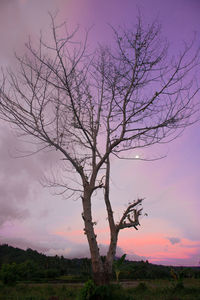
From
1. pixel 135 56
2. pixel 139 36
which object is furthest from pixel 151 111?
pixel 139 36

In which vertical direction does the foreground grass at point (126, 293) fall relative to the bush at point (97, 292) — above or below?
above

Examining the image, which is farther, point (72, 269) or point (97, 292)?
point (72, 269)

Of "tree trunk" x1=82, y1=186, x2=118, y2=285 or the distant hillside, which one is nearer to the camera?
"tree trunk" x1=82, y1=186, x2=118, y2=285

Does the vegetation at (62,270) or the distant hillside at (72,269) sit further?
the distant hillside at (72,269)

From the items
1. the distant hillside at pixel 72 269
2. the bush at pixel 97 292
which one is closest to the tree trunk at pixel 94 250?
the bush at pixel 97 292

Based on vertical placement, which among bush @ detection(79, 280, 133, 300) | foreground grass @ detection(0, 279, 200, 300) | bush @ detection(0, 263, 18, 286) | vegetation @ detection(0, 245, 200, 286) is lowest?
bush @ detection(79, 280, 133, 300)

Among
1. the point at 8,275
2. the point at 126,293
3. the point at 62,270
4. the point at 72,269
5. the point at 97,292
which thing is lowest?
the point at 97,292

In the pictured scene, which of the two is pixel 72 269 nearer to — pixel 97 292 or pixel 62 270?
pixel 62 270

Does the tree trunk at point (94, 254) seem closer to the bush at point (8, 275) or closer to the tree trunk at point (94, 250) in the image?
the tree trunk at point (94, 250)

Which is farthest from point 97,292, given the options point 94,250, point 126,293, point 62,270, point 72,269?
point 72,269

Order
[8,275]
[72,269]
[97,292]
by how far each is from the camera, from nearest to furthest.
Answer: [97,292], [8,275], [72,269]

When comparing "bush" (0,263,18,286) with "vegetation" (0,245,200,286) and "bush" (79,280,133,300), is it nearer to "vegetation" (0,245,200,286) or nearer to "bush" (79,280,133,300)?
"vegetation" (0,245,200,286)

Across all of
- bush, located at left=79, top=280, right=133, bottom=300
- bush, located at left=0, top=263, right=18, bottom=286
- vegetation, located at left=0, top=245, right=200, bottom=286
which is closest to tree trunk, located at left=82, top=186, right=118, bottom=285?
bush, located at left=79, top=280, right=133, bottom=300

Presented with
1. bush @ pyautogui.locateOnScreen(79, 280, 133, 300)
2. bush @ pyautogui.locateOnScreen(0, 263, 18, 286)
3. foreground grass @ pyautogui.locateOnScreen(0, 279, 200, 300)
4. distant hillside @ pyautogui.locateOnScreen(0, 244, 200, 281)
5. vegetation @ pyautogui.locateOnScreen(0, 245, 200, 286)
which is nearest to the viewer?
bush @ pyautogui.locateOnScreen(79, 280, 133, 300)
